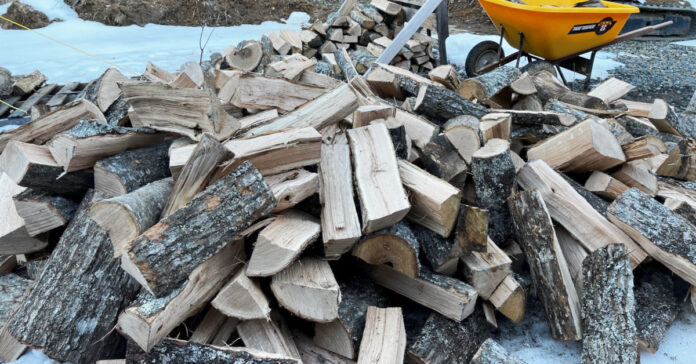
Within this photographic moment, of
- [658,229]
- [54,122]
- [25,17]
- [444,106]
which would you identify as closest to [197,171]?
[54,122]

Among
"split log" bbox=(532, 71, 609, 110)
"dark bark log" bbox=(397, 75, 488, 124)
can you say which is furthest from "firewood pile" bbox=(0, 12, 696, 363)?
"split log" bbox=(532, 71, 609, 110)

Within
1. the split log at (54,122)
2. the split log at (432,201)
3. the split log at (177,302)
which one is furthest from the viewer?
the split log at (54,122)

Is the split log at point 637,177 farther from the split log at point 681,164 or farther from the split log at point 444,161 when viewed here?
the split log at point 444,161

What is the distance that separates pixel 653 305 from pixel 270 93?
208 cm

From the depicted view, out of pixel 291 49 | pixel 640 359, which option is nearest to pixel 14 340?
pixel 640 359

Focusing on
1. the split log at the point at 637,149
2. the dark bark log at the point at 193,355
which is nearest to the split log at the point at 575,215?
the split log at the point at 637,149

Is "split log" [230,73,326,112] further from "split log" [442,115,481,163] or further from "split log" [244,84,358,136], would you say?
"split log" [442,115,481,163]

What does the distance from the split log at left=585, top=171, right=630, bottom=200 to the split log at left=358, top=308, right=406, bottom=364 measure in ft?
4.40

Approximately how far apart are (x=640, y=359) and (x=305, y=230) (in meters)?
1.50

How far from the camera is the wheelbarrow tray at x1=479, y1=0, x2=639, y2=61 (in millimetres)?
4809

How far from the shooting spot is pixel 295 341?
1.90m

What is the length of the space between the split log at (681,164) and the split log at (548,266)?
1.20 metres

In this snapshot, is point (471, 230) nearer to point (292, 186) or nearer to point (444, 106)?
point (292, 186)

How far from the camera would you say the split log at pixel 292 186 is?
71.2 inches
